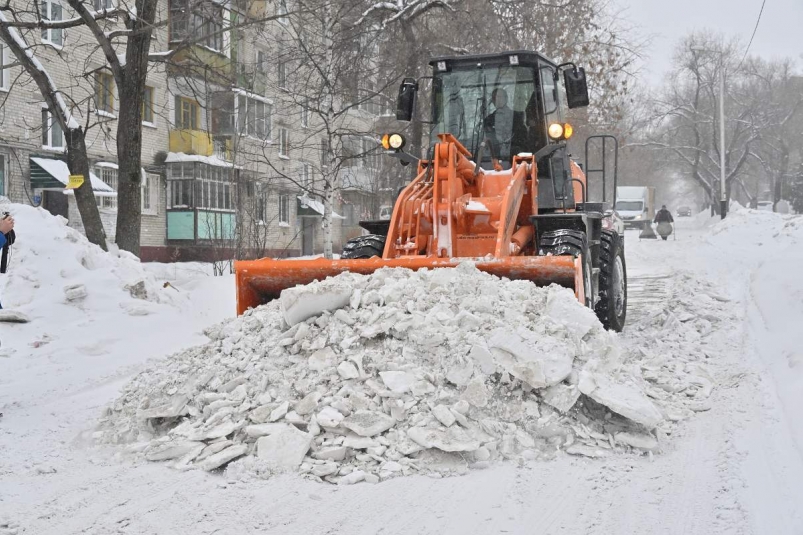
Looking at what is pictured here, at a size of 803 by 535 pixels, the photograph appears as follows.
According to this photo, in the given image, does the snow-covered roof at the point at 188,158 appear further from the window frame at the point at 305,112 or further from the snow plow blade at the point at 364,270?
the snow plow blade at the point at 364,270

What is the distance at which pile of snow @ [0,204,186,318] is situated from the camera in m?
8.70

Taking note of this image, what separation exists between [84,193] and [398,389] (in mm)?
8901

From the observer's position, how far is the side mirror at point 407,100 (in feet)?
26.0

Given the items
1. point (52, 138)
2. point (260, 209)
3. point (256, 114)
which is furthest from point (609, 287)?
point (256, 114)

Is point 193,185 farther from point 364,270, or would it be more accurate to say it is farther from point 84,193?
point 364,270

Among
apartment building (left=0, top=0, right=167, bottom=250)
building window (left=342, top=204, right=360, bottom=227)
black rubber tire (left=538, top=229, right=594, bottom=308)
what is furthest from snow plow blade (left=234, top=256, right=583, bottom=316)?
building window (left=342, top=204, right=360, bottom=227)

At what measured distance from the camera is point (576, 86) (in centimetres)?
735

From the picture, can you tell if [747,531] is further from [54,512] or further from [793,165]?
[793,165]

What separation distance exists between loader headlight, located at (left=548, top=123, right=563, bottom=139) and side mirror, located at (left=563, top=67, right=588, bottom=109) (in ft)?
1.16

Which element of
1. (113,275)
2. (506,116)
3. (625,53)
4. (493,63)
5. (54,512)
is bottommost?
(54,512)

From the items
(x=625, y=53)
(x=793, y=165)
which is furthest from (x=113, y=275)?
(x=793, y=165)

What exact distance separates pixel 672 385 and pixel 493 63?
3.85 m

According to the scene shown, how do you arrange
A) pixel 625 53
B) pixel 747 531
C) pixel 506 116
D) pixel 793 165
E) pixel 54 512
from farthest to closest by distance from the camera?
pixel 793 165
pixel 625 53
pixel 506 116
pixel 54 512
pixel 747 531

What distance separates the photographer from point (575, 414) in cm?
476
